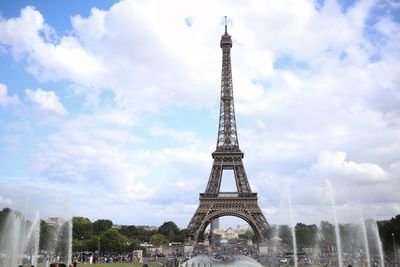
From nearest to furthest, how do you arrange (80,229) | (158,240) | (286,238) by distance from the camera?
(286,238) < (80,229) < (158,240)

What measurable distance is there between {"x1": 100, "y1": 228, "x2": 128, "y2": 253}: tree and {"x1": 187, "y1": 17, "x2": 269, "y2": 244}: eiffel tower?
1692 centimetres

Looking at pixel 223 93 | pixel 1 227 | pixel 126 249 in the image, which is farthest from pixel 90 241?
pixel 223 93

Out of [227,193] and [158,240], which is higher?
[227,193]

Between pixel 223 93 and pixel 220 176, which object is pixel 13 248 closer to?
pixel 220 176

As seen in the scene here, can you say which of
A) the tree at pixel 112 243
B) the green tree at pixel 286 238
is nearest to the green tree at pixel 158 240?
the tree at pixel 112 243

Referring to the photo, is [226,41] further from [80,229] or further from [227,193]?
[80,229]

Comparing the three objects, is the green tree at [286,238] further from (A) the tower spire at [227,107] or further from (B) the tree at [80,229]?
(B) the tree at [80,229]

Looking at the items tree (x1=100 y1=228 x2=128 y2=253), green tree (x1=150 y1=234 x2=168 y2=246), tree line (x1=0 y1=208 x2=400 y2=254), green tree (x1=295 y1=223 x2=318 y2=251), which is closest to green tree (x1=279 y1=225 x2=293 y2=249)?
tree line (x1=0 y1=208 x2=400 y2=254)

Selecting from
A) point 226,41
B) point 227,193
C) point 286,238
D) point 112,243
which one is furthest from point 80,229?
point 226,41

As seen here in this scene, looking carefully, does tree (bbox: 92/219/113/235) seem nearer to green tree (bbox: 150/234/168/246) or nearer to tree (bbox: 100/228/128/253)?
green tree (bbox: 150/234/168/246)

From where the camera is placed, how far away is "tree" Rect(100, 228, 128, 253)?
292 feet

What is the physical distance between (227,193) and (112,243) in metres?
25.4

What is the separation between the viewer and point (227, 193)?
286 feet

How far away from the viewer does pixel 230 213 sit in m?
86.5
